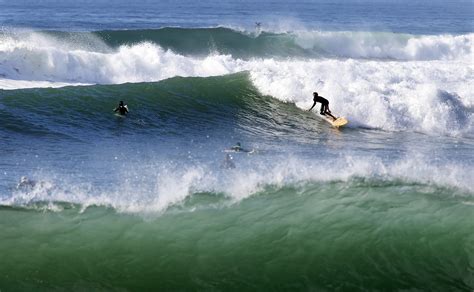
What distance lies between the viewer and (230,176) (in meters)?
11.5

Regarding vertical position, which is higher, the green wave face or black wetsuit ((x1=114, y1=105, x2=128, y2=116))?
the green wave face

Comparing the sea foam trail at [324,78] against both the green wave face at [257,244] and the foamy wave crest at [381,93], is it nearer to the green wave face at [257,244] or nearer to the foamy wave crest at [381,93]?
the foamy wave crest at [381,93]

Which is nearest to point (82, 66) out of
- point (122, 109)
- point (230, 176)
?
point (122, 109)

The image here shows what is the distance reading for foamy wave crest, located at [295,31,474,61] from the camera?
42.5 meters

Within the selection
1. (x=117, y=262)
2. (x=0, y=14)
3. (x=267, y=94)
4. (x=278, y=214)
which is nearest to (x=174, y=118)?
(x=267, y=94)

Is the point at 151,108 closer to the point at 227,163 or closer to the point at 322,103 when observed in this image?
the point at 322,103

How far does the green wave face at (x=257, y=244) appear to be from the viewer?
7863 mm

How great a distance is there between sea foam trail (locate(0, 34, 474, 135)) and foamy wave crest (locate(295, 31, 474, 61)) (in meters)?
13.3

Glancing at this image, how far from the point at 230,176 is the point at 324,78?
41.5ft

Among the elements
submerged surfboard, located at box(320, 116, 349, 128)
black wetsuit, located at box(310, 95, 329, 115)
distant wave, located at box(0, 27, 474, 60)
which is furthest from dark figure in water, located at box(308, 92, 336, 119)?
distant wave, located at box(0, 27, 474, 60)

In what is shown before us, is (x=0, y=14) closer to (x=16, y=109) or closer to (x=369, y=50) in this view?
(x=369, y=50)

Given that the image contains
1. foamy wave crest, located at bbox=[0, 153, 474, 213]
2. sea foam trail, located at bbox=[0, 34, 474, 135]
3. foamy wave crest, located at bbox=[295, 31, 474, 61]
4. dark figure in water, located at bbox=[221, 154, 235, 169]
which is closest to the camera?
foamy wave crest, located at bbox=[0, 153, 474, 213]

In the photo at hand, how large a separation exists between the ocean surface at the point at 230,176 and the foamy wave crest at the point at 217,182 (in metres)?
0.04

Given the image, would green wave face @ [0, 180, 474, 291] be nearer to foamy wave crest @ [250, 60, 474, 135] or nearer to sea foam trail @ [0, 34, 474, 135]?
foamy wave crest @ [250, 60, 474, 135]
